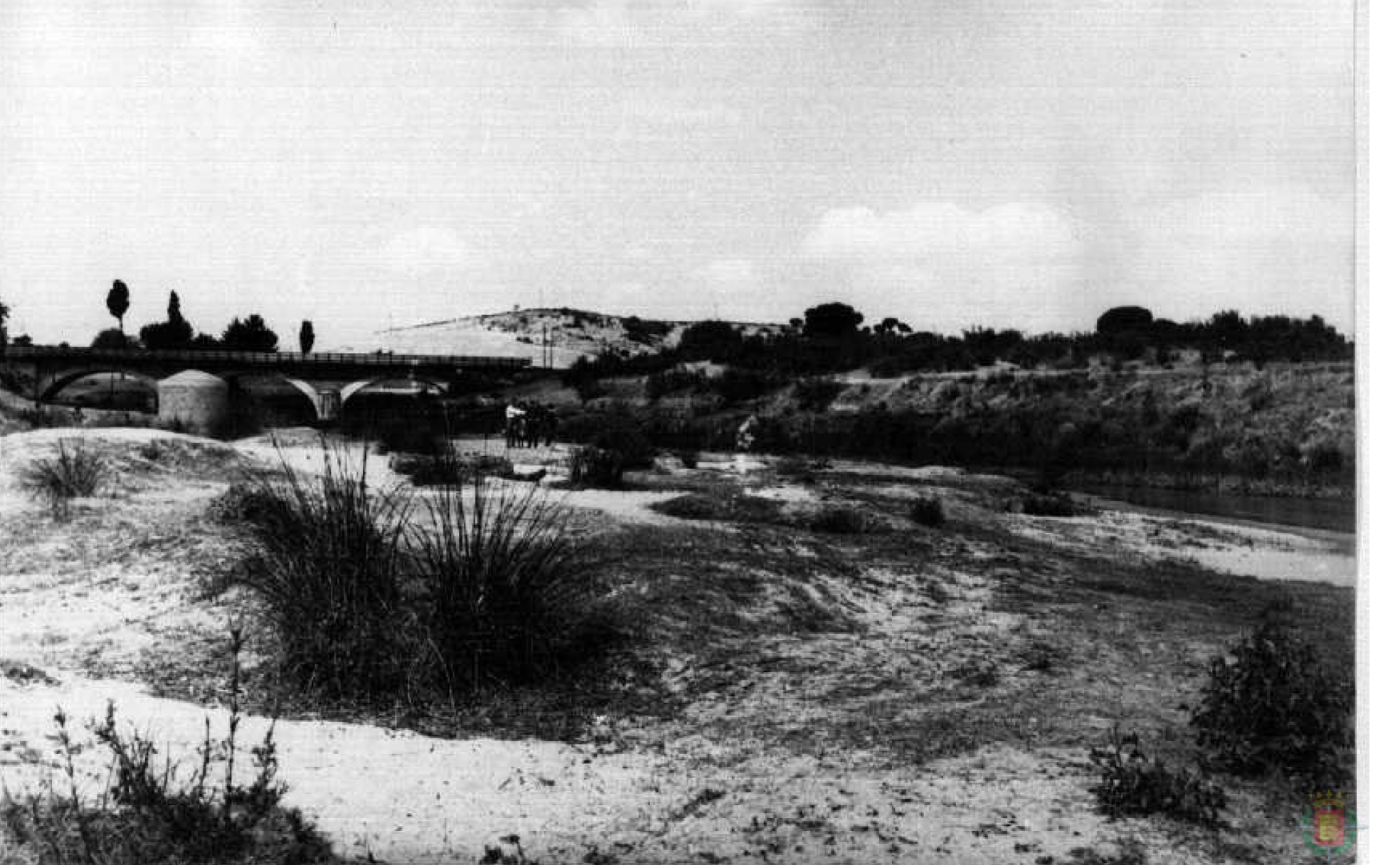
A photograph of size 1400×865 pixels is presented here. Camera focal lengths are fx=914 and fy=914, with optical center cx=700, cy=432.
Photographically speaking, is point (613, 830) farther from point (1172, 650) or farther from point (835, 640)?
point (1172, 650)

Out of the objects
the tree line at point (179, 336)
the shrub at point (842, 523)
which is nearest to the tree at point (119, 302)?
the tree line at point (179, 336)

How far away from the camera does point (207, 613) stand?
658 cm

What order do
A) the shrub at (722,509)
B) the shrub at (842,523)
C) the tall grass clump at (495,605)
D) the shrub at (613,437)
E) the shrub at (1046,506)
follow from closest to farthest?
the tall grass clump at (495,605) < the shrub at (842,523) < the shrub at (722,509) < the shrub at (1046,506) < the shrub at (613,437)

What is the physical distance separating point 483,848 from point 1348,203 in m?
4.27

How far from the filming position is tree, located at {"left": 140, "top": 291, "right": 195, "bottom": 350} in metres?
44.1

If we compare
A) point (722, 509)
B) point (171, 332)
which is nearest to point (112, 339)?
point (171, 332)

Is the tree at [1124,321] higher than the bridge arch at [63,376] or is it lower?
higher

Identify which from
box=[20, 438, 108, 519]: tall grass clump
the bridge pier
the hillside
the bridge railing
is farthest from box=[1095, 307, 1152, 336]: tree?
the hillside

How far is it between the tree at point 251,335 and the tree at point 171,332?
6.58 ft

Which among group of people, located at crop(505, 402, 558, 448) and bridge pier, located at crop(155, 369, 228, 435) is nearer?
group of people, located at crop(505, 402, 558, 448)

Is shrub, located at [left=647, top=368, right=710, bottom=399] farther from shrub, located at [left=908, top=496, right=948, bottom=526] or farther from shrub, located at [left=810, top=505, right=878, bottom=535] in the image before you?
shrub, located at [left=810, top=505, right=878, bottom=535]

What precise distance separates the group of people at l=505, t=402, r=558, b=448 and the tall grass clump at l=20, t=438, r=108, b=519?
8.18 m

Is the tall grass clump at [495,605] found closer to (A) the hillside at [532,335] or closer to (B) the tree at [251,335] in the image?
(B) the tree at [251,335]

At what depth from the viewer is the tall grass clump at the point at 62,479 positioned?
980 cm
